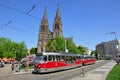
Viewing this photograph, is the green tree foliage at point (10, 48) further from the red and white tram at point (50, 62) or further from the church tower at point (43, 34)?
the red and white tram at point (50, 62)

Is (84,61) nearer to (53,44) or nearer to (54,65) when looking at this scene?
(54,65)

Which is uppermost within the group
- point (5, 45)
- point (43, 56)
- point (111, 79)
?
point (5, 45)

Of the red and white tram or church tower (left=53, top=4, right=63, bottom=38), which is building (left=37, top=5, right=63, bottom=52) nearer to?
church tower (left=53, top=4, right=63, bottom=38)

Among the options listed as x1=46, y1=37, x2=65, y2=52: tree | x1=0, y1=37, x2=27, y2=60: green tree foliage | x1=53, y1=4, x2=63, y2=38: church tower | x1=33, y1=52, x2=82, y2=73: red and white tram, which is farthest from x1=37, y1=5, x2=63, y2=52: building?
x1=33, y1=52, x2=82, y2=73: red and white tram

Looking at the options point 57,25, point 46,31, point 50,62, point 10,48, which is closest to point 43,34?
point 46,31

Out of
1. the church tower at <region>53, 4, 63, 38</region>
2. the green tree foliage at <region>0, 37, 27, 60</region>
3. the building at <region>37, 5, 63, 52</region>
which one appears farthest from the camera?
the building at <region>37, 5, 63, 52</region>

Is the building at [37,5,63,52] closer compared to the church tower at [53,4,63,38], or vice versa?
A: the church tower at [53,4,63,38]

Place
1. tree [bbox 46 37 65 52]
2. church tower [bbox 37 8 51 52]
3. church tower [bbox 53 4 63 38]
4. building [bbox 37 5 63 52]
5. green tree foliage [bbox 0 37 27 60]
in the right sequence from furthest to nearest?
church tower [bbox 37 8 51 52] < building [bbox 37 5 63 52] < church tower [bbox 53 4 63 38] < tree [bbox 46 37 65 52] < green tree foliage [bbox 0 37 27 60]

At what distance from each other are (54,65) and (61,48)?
2470 inches

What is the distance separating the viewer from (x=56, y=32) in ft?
440

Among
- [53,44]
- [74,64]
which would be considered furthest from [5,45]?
[74,64]

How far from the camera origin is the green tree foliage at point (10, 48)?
89156mm

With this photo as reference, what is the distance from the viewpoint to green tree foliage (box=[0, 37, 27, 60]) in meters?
89.2

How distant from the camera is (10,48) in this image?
9156 centimetres
